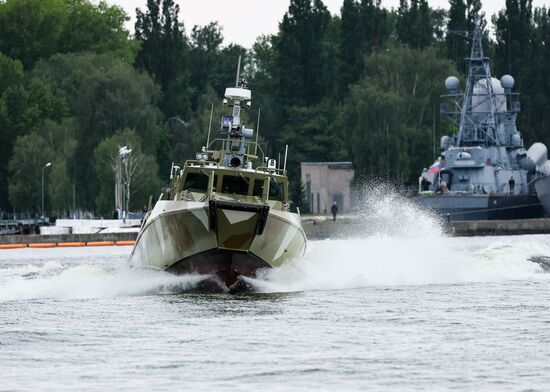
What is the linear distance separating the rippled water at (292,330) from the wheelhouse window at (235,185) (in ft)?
7.32

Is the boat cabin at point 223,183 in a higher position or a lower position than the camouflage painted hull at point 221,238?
higher

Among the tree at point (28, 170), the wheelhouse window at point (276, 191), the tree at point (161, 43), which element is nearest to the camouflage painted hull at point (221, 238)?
the wheelhouse window at point (276, 191)

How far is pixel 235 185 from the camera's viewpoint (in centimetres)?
3869

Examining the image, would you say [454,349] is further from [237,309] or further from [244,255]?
[244,255]

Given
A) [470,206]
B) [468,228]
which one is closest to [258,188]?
[468,228]

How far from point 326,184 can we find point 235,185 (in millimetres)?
93221

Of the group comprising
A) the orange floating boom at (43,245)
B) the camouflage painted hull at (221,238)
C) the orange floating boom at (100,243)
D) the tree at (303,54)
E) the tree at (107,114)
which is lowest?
the orange floating boom at (43,245)

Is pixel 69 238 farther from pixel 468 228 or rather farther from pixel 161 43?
pixel 161 43

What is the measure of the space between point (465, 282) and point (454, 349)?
16998mm

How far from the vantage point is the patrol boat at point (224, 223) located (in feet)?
122

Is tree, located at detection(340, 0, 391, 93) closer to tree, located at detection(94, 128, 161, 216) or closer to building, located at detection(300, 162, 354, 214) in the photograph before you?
building, located at detection(300, 162, 354, 214)

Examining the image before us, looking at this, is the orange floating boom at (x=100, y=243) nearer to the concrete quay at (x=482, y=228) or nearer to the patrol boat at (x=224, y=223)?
the concrete quay at (x=482, y=228)

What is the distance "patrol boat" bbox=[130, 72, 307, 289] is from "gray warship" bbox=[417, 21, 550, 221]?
6696 centimetres

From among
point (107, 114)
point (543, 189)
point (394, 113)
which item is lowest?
point (543, 189)
